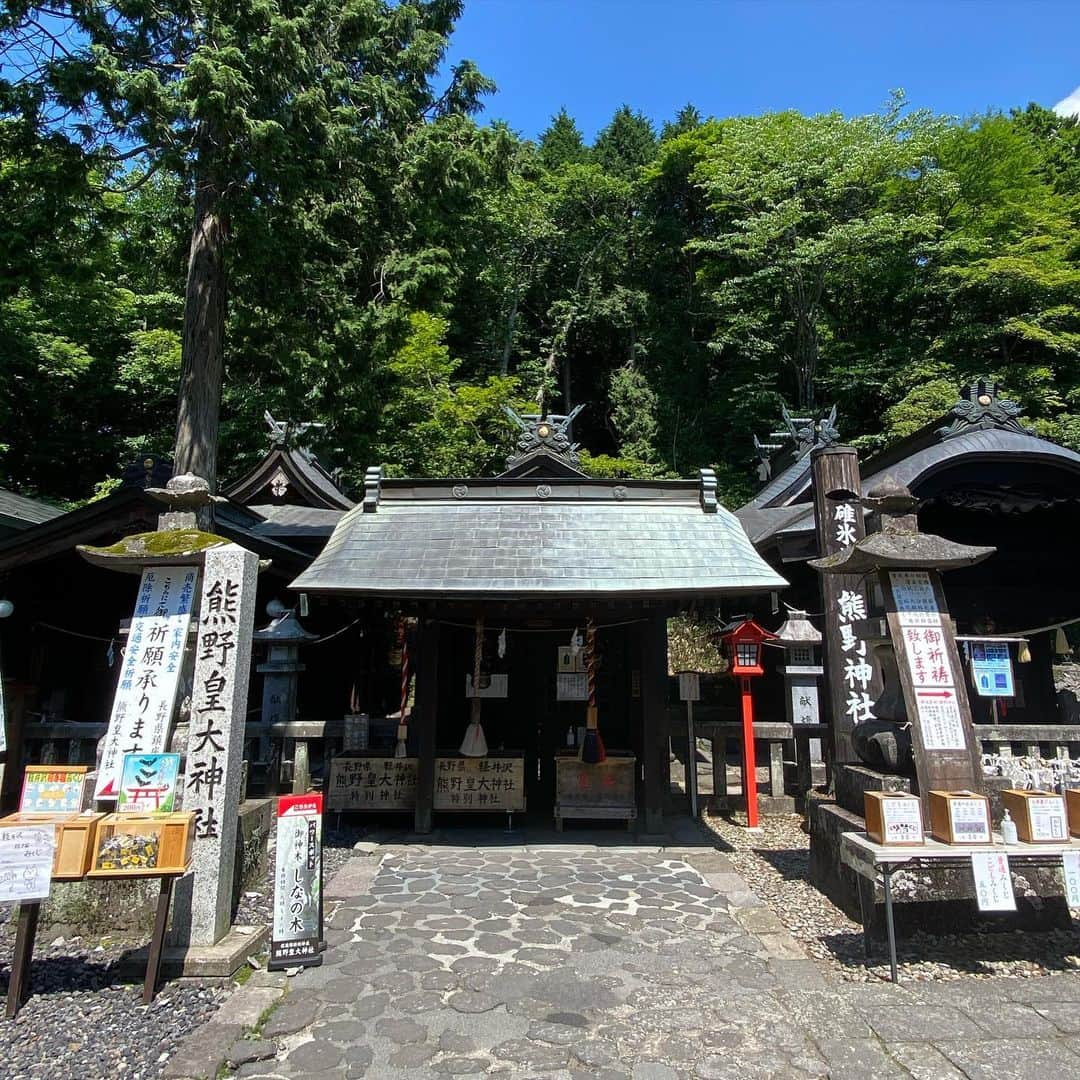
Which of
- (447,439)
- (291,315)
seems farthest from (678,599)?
(447,439)

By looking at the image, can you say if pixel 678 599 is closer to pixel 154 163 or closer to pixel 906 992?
pixel 906 992

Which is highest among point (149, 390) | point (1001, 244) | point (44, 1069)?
point (1001, 244)

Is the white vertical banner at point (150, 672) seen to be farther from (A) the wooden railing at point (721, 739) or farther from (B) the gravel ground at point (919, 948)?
(B) the gravel ground at point (919, 948)

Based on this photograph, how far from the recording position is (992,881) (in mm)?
4805

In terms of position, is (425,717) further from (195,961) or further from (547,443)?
(547,443)

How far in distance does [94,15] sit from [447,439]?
1418 cm

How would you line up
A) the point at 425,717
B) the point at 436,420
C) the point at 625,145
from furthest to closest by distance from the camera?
the point at 625,145 < the point at 436,420 < the point at 425,717

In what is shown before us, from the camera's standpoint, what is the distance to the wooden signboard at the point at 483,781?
362 inches

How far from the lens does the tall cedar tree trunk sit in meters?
10.9

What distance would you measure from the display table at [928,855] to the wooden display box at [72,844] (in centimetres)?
540

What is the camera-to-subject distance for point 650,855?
8.20 metres

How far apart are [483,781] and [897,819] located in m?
5.36

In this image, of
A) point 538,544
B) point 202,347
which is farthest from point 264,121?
point 538,544

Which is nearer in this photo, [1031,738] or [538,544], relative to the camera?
[1031,738]
